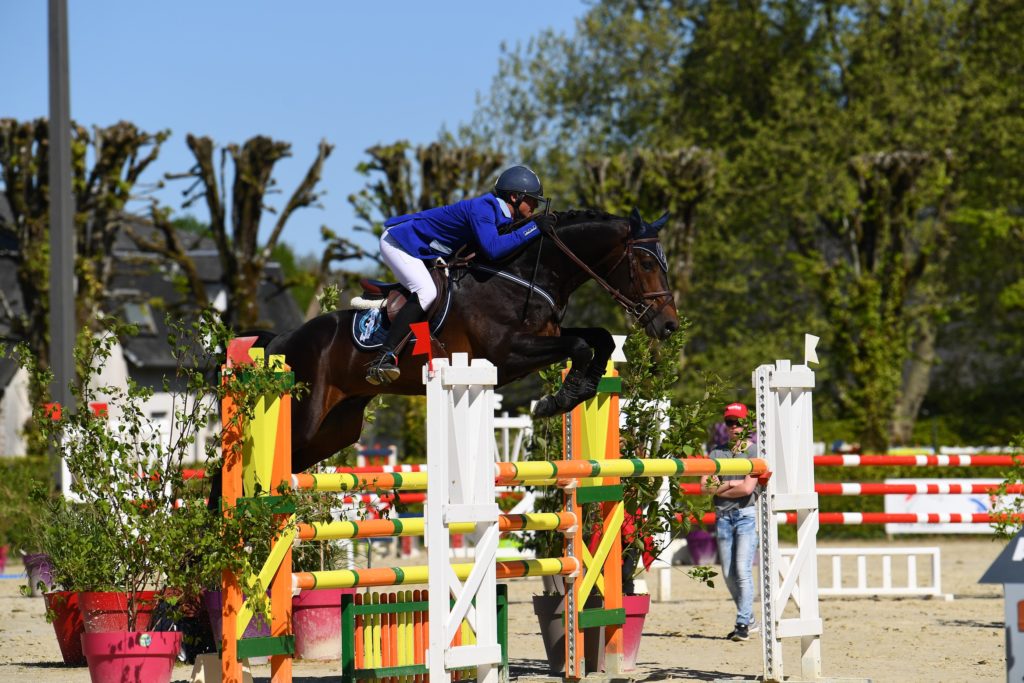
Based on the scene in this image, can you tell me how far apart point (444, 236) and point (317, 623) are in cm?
248

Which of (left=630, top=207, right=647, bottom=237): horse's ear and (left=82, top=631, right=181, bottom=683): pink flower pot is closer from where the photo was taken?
(left=82, top=631, right=181, bottom=683): pink flower pot

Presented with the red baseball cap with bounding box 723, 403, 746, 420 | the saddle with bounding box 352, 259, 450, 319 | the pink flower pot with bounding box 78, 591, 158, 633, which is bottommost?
the pink flower pot with bounding box 78, 591, 158, 633

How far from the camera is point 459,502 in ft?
17.0

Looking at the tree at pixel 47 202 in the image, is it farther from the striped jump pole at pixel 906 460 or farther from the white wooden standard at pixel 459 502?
the white wooden standard at pixel 459 502

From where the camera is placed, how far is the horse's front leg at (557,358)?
20.2ft

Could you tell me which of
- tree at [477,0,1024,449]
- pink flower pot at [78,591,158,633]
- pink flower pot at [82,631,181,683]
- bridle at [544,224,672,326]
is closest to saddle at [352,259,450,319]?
bridle at [544,224,672,326]

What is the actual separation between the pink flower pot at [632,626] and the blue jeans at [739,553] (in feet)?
6.80

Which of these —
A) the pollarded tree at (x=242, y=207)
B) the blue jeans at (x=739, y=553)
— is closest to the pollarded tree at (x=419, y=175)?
the pollarded tree at (x=242, y=207)

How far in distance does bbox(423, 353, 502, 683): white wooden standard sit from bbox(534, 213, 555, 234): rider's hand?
4.62ft

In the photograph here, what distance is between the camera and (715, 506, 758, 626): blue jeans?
29.5 ft

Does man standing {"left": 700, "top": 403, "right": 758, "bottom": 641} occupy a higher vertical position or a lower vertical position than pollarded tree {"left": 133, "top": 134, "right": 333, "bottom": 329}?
lower

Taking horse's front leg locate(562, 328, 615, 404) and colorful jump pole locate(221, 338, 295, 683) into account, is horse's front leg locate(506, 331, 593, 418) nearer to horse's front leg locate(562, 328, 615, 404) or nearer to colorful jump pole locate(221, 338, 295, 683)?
horse's front leg locate(562, 328, 615, 404)

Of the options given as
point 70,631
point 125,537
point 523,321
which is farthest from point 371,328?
point 70,631

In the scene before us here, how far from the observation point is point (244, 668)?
5.47m
